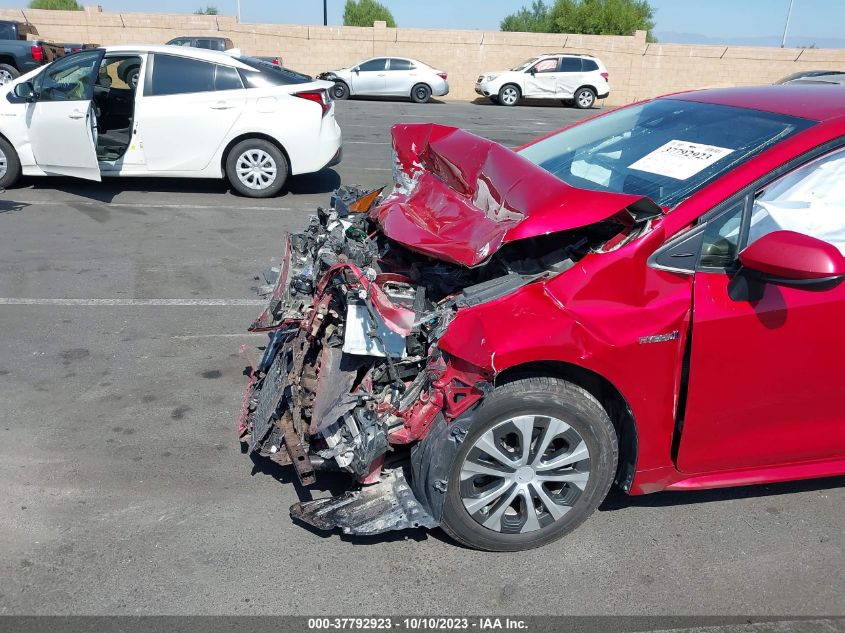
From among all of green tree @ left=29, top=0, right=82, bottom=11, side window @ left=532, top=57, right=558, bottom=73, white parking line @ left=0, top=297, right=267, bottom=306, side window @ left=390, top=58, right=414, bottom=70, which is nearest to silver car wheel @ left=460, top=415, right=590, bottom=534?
white parking line @ left=0, top=297, right=267, bottom=306

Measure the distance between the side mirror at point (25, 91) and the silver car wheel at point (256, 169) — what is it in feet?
8.12

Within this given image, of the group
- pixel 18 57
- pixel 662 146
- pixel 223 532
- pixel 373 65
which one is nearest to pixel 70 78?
pixel 223 532

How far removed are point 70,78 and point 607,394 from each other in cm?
791

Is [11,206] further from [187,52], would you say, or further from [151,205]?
[187,52]

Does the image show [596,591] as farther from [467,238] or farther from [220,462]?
[220,462]

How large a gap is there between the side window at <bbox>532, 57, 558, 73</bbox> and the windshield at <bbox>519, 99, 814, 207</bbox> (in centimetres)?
2297

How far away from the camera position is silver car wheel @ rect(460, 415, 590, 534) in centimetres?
273

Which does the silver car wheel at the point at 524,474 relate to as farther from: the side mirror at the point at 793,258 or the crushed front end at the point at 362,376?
the side mirror at the point at 793,258

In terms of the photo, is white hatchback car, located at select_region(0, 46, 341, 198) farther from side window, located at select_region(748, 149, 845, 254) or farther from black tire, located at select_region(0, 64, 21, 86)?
black tire, located at select_region(0, 64, 21, 86)

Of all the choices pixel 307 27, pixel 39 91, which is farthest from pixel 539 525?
pixel 307 27

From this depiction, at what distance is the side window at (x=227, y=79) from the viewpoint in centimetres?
842

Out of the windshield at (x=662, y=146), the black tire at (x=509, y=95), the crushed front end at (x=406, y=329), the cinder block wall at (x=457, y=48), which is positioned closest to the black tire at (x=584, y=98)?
the black tire at (x=509, y=95)

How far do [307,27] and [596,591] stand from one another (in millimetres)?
31489

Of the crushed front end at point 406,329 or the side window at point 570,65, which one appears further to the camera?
the side window at point 570,65
